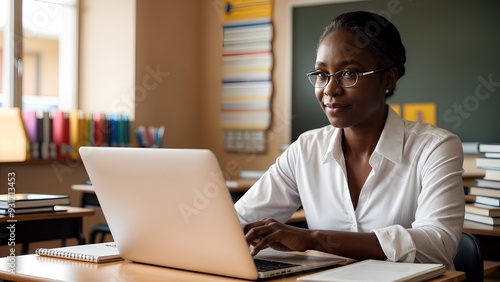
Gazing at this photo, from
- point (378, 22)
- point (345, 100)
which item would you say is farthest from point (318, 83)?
point (378, 22)

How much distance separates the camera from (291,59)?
5.12m

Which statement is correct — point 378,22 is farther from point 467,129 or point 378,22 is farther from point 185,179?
point 467,129

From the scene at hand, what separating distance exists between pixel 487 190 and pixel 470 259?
3.87 ft

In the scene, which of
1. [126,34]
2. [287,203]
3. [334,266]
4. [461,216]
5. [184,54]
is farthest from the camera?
[184,54]

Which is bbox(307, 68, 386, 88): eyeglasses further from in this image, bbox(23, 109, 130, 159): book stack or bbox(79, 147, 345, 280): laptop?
bbox(23, 109, 130, 159): book stack

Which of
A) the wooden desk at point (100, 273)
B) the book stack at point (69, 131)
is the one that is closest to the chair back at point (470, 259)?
the wooden desk at point (100, 273)

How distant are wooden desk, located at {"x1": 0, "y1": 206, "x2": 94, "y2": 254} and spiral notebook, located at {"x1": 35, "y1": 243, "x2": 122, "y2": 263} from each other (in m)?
1.08

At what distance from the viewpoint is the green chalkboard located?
435cm

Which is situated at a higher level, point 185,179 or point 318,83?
point 318,83

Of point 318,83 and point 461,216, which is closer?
point 461,216

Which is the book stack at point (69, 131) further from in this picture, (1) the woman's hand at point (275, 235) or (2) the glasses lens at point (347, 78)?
(1) the woman's hand at point (275, 235)

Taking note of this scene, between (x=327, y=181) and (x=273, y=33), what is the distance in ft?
11.5

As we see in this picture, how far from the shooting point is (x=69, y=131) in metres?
4.65

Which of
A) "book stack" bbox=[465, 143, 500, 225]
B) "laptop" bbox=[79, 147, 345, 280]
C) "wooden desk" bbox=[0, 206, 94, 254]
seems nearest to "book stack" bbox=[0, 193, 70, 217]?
"wooden desk" bbox=[0, 206, 94, 254]
